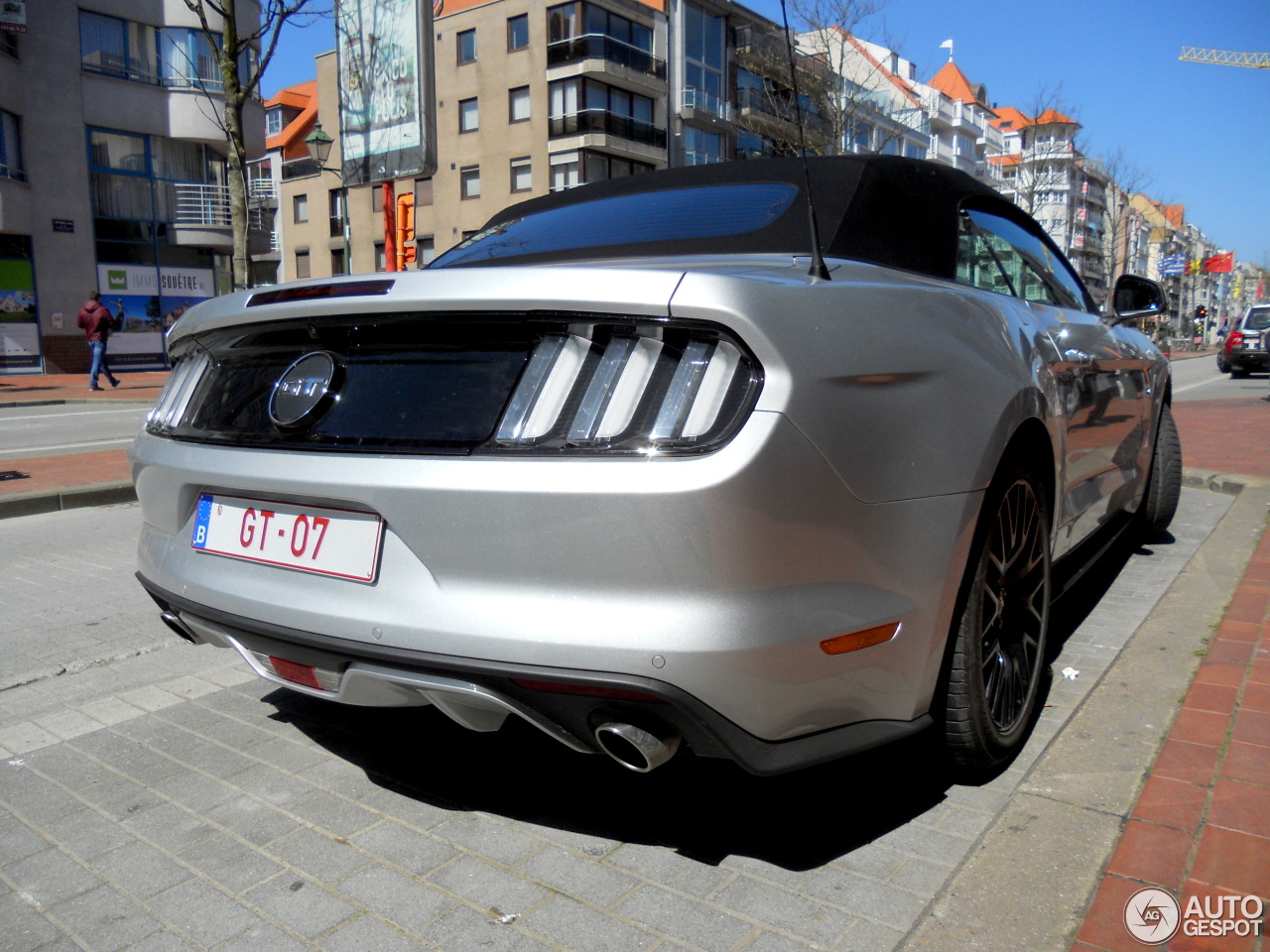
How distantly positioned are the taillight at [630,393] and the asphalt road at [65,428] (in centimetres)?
954

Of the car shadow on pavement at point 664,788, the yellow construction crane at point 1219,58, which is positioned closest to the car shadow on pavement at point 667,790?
the car shadow on pavement at point 664,788

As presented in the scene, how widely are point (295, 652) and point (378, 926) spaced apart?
571 millimetres

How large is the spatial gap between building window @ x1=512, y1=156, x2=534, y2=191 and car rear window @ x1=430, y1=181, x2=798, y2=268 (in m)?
41.5

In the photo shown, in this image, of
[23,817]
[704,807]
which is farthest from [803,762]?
[23,817]

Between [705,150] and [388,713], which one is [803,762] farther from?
[705,150]

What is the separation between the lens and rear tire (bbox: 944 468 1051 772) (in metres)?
2.35

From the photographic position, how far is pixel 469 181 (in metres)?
45.2

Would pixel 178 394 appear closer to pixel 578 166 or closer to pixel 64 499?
pixel 64 499

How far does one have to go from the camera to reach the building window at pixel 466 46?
44625mm

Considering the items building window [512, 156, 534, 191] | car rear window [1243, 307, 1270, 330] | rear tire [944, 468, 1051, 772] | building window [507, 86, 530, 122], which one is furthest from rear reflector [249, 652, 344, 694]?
building window [507, 86, 530, 122]

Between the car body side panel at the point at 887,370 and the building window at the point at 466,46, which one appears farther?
the building window at the point at 466,46

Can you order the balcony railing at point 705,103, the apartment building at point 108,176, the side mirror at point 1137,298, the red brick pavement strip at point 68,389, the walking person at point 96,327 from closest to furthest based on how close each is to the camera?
the side mirror at point 1137,298 → the red brick pavement strip at point 68,389 → the walking person at point 96,327 → the apartment building at point 108,176 → the balcony railing at point 705,103

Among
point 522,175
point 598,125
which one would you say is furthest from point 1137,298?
point 522,175

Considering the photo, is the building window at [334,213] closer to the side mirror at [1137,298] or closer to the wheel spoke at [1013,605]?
the side mirror at [1137,298]
